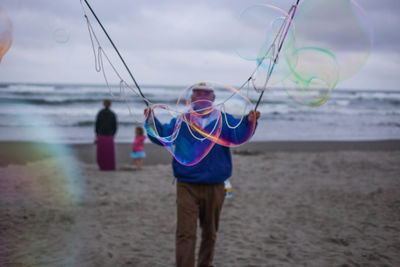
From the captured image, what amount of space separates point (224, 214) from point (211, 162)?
277cm

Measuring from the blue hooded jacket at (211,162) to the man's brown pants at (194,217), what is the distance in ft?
0.25

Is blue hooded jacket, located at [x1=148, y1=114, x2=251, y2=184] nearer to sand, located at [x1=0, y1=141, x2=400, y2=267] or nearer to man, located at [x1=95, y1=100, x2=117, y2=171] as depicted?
sand, located at [x1=0, y1=141, x2=400, y2=267]

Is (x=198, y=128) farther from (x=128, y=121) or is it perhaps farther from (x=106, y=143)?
(x=128, y=121)

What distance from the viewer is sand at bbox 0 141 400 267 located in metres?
4.20

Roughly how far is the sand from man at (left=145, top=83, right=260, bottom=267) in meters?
0.89

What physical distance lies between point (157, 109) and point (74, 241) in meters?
2.14

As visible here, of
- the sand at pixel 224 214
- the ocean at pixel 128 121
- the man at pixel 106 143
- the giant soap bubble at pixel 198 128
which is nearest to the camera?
the giant soap bubble at pixel 198 128

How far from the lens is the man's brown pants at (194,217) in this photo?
3176mm

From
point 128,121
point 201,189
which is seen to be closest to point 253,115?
point 201,189

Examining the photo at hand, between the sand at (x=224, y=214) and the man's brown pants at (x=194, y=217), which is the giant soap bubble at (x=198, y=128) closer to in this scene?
the man's brown pants at (x=194, y=217)

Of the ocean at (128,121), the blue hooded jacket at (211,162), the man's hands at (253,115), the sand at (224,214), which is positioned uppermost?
the man's hands at (253,115)

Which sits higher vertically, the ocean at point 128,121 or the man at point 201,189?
the man at point 201,189

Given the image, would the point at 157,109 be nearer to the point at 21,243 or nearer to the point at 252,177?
the point at 21,243

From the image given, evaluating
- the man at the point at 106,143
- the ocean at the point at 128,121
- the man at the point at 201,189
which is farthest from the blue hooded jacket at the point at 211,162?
the ocean at the point at 128,121
